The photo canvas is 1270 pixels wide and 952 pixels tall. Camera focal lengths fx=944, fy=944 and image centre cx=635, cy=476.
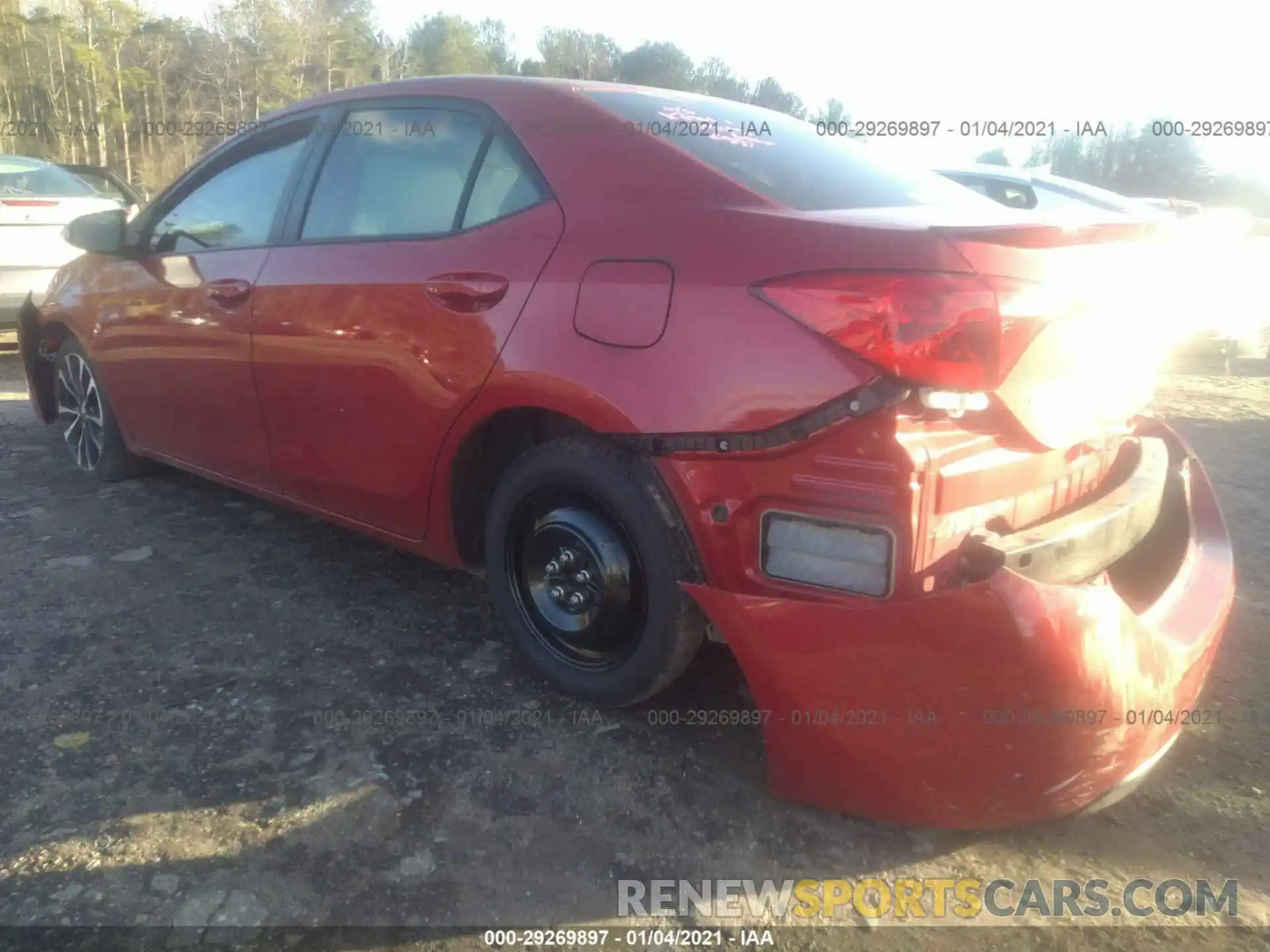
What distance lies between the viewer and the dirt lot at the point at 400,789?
1869mm

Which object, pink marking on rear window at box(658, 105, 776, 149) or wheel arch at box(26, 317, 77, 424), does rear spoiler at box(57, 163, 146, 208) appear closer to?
wheel arch at box(26, 317, 77, 424)

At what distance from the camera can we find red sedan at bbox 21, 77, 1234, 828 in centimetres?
179

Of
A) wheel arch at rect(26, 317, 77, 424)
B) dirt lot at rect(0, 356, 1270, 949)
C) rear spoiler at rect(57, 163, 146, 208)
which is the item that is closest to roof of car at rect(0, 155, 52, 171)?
rear spoiler at rect(57, 163, 146, 208)

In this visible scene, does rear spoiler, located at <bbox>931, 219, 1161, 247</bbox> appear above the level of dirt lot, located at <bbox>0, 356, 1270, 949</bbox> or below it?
above

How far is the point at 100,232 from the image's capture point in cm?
377

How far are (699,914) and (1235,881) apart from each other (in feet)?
3.67

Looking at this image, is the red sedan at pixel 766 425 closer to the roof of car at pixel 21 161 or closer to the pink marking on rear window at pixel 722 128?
the pink marking on rear window at pixel 722 128

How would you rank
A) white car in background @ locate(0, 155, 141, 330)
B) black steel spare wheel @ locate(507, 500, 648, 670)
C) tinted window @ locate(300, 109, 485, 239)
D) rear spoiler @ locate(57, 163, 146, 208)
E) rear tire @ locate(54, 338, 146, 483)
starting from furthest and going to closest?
rear spoiler @ locate(57, 163, 146, 208)
white car in background @ locate(0, 155, 141, 330)
rear tire @ locate(54, 338, 146, 483)
tinted window @ locate(300, 109, 485, 239)
black steel spare wheel @ locate(507, 500, 648, 670)

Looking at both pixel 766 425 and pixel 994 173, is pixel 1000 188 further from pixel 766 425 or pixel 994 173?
pixel 766 425

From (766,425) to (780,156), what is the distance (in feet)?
3.11

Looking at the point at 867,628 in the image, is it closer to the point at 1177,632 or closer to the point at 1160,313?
the point at 1177,632

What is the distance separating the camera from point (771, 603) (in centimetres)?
194

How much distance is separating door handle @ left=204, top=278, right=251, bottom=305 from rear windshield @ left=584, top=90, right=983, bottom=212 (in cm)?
135

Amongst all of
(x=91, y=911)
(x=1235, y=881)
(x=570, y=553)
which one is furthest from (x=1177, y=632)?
(x=91, y=911)
